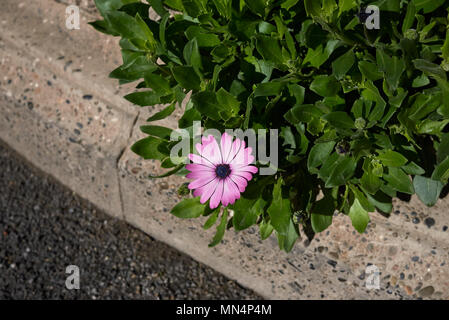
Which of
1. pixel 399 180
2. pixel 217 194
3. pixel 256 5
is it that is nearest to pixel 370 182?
pixel 399 180

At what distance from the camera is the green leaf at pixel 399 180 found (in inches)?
52.2

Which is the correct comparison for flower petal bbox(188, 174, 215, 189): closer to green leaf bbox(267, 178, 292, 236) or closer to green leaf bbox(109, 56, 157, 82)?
green leaf bbox(267, 178, 292, 236)

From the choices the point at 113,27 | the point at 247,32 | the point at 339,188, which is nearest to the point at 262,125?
the point at 247,32

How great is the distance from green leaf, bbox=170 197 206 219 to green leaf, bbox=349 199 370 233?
431 millimetres

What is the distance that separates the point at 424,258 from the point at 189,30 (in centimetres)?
95

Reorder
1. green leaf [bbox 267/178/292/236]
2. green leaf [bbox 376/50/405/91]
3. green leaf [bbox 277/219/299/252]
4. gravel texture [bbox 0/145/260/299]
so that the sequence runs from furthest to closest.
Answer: gravel texture [bbox 0/145/260/299] → green leaf [bbox 277/219/299/252] → green leaf [bbox 267/178/292/236] → green leaf [bbox 376/50/405/91]

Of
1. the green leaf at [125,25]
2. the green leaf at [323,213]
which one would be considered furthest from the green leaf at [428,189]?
the green leaf at [125,25]

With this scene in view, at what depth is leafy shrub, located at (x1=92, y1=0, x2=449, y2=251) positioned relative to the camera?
1266mm

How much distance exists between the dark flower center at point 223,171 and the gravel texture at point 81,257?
93 cm

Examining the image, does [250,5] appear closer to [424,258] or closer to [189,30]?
[189,30]

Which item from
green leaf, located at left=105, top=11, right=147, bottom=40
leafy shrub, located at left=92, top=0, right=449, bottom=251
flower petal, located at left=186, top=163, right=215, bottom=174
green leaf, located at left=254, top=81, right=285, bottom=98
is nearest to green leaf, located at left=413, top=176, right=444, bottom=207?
leafy shrub, located at left=92, top=0, right=449, bottom=251

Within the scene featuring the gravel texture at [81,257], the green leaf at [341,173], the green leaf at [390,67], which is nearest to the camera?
the green leaf at [390,67]

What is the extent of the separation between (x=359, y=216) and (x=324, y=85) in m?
0.40

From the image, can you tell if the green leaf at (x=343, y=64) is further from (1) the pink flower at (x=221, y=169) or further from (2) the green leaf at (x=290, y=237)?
(2) the green leaf at (x=290, y=237)
